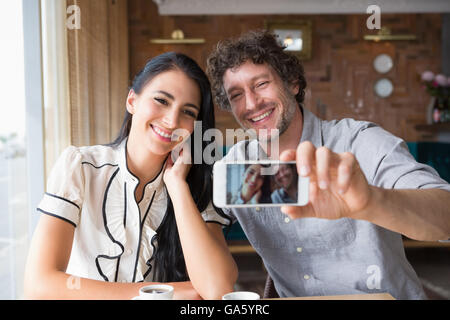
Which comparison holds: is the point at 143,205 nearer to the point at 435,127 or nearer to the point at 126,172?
the point at 126,172

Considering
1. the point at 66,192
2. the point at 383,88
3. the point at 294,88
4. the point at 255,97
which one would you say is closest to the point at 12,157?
the point at 66,192

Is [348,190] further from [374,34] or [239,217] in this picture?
[374,34]

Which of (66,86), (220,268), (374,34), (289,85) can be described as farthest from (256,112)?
(374,34)

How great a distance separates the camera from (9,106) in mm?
805

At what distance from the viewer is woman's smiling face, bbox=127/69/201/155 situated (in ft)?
2.25

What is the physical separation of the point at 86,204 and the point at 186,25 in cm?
241

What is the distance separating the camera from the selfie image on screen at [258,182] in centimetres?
43

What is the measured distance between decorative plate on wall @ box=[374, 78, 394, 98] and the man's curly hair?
2.26 metres

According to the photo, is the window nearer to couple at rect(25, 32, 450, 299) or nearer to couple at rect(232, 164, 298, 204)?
couple at rect(25, 32, 450, 299)

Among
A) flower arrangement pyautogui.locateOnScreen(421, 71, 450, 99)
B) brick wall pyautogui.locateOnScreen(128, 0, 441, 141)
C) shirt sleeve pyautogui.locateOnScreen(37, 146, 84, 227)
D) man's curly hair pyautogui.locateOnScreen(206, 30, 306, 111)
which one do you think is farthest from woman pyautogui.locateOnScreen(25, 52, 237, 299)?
flower arrangement pyautogui.locateOnScreen(421, 71, 450, 99)

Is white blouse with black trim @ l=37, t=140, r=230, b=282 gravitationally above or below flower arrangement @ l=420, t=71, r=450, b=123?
below

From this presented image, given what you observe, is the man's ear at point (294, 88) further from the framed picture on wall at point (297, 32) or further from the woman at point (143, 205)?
the framed picture on wall at point (297, 32)

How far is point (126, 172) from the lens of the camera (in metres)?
0.73

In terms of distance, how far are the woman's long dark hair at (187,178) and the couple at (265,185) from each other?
0.31m
